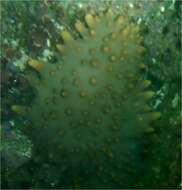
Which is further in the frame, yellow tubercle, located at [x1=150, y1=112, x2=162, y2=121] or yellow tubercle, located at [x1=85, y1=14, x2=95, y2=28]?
yellow tubercle, located at [x1=150, y1=112, x2=162, y2=121]

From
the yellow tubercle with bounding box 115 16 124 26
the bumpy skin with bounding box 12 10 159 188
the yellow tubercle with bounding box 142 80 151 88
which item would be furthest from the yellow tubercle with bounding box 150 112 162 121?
Answer: the yellow tubercle with bounding box 115 16 124 26

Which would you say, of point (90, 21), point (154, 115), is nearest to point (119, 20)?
point (90, 21)

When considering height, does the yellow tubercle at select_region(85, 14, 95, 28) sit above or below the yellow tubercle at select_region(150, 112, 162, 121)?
above

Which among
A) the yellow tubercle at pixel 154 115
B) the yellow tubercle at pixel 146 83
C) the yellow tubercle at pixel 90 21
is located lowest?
the yellow tubercle at pixel 154 115

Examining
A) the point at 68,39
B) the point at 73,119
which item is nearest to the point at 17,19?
the point at 68,39

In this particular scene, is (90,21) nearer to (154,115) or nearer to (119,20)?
(119,20)

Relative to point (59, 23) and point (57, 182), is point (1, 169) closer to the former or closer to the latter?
point (57, 182)

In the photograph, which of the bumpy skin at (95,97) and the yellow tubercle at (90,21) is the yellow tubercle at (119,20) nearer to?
the bumpy skin at (95,97)

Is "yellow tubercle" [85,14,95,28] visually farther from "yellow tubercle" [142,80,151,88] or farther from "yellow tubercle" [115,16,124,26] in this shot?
"yellow tubercle" [142,80,151,88]

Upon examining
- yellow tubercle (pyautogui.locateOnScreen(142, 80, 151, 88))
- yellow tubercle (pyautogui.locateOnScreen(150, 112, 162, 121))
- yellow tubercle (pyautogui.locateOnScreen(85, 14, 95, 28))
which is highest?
yellow tubercle (pyautogui.locateOnScreen(85, 14, 95, 28))

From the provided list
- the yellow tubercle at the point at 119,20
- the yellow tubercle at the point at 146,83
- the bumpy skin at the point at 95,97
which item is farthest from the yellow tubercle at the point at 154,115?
the yellow tubercle at the point at 119,20
